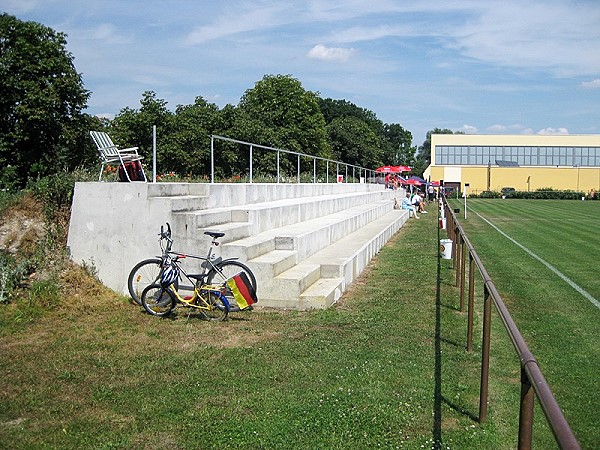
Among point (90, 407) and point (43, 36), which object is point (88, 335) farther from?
point (43, 36)

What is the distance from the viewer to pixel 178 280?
9.05 m

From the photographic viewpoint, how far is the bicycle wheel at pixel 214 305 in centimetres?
851

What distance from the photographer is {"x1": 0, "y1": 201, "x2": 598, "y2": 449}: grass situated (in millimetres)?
4797

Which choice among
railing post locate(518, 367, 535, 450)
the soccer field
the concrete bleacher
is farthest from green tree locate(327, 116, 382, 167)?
railing post locate(518, 367, 535, 450)

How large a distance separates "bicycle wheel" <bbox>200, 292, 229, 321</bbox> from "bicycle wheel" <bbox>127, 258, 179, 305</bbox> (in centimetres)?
90

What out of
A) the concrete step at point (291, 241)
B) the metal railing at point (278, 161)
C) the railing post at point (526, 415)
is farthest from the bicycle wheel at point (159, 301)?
the railing post at point (526, 415)

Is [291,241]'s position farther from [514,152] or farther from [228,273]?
[514,152]

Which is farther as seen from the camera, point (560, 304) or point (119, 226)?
point (560, 304)

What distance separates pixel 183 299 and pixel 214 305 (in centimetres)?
46

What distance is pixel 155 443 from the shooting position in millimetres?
4629

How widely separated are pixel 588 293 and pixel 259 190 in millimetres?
7121

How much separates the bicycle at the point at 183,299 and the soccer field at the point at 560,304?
12.6 feet

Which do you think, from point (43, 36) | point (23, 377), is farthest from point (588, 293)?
point (43, 36)

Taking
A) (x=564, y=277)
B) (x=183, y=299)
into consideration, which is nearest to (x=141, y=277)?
(x=183, y=299)
